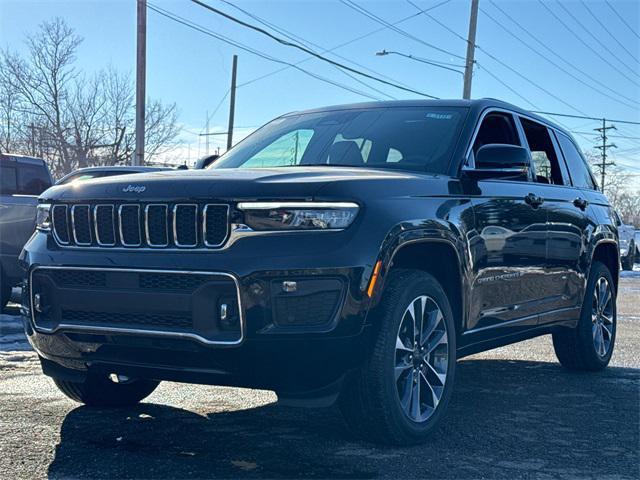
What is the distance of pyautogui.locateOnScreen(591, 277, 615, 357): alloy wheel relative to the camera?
6.77m

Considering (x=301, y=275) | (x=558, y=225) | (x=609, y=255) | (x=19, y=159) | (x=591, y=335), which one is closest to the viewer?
(x=301, y=275)

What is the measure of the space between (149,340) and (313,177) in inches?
40.9

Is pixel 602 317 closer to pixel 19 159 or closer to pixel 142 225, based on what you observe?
pixel 142 225

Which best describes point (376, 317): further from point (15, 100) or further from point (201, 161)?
point (15, 100)

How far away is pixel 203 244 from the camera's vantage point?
12.3 feet

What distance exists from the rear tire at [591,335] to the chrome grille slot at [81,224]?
3658mm

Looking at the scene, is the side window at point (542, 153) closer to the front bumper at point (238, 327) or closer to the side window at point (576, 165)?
the side window at point (576, 165)

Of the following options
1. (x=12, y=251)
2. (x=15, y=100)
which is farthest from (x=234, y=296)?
(x=15, y=100)

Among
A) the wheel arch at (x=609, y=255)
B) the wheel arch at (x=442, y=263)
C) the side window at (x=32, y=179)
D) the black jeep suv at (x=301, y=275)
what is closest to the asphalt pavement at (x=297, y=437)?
the black jeep suv at (x=301, y=275)

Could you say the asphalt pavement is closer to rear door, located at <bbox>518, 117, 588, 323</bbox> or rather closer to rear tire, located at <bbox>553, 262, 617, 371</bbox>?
rear tire, located at <bbox>553, 262, 617, 371</bbox>

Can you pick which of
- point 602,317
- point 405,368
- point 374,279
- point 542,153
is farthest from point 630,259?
point 374,279

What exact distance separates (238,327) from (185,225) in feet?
1.72

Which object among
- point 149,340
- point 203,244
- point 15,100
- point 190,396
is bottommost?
point 190,396

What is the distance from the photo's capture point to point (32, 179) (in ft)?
37.9
